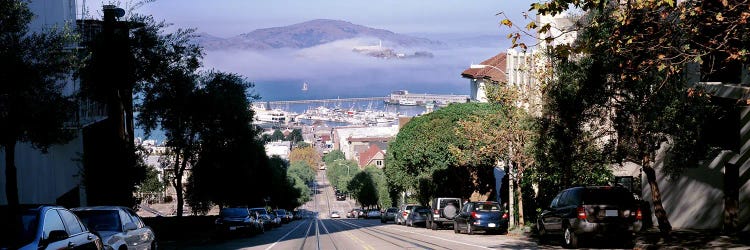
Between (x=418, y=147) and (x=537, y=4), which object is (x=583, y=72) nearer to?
(x=537, y=4)

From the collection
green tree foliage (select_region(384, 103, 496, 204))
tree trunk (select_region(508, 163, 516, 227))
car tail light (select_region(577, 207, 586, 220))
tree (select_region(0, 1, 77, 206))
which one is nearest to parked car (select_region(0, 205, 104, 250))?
tree (select_region(0, 1, 77, 206))

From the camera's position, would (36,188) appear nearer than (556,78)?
No

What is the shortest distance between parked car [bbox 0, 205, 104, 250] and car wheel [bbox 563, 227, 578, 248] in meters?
13.7

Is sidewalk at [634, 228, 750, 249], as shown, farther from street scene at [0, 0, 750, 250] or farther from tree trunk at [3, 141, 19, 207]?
tree trunk at [3, 141, 19, 207]

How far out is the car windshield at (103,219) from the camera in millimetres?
14945

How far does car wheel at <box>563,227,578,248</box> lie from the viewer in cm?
2156

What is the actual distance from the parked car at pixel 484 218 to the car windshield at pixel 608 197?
1166 centimetres

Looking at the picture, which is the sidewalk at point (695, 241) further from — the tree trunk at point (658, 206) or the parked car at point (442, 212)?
the parked car at point (442, 212)

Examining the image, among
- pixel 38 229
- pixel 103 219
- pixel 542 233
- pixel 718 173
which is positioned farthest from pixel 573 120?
pixel 38 229

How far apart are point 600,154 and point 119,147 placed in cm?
1640

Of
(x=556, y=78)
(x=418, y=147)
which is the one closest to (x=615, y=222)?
(x=556, y=78)

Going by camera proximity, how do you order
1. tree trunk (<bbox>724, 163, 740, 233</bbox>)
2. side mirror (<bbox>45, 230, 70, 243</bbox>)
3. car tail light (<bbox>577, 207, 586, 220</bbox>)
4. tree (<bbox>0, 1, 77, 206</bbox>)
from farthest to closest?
tree trunk (<bbox>724, 163, 740, 233</bbox>) < car tail light (<bbox>577, 207, 586, 220</bbox>) < tree (<bbox>0, 1, 77, 206</bbox>) < side mirror (<bbox>45, 230, 70, 243</bbox>)

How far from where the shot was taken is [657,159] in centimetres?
3011

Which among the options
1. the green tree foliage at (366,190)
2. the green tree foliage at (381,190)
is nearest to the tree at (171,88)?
the green tree foliage at (381,190)
